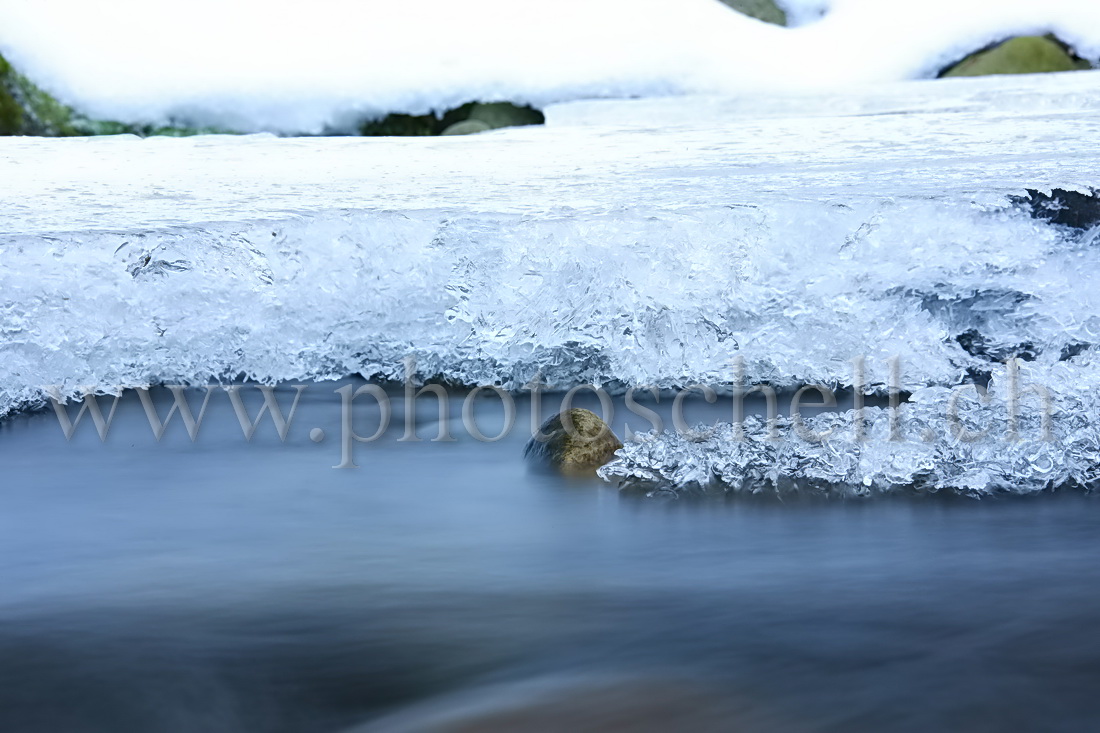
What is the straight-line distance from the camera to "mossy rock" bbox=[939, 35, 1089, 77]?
7637 mm

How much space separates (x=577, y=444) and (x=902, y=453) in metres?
0.85

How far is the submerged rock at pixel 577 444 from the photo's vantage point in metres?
3.12

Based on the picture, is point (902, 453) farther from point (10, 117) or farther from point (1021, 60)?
point (10, 117)

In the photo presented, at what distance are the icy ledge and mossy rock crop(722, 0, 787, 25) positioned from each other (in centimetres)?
626

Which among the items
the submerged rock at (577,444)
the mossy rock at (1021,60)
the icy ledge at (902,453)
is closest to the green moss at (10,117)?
the submerged rock at (577,444)

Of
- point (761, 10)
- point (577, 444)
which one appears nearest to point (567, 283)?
point (577, 444)

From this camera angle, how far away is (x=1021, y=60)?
7648mm

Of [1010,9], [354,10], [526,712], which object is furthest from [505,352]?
[1010,9]

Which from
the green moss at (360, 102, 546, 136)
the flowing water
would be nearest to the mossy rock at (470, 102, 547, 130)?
the green moss at (360, 102, 546, 136)

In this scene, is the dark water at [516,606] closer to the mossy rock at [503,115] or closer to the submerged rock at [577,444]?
the submerged rock at [577,444]

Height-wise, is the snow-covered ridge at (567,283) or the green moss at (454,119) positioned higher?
the green moss at (454,119)

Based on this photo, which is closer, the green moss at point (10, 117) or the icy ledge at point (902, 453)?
the icy ledge at point (902, 453)

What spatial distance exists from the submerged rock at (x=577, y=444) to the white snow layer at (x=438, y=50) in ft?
14.6

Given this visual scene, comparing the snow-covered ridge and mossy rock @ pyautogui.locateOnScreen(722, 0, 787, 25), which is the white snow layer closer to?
mossy rock @ pyautogui.locateOnScreen(722, 0, 787, 25)
